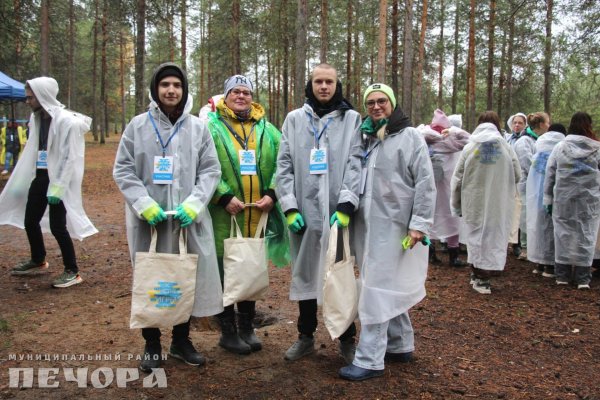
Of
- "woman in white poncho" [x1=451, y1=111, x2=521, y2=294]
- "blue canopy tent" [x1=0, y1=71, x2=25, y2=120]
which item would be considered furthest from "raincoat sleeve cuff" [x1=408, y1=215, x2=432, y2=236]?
"blue canopy tent" [x1=0, y1=71, x2=25, y2=120]

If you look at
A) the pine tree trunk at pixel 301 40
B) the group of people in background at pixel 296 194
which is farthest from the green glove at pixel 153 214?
the pine tree trunk at pixel 301 40

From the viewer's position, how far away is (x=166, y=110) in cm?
344

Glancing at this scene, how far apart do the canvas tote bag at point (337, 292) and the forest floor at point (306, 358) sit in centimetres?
42

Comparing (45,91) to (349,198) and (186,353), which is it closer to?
(186,353)

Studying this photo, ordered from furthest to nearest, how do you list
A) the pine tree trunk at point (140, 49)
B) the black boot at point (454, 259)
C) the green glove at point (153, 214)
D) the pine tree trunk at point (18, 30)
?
the pine tree trunk at point (18, 30) → the pine tree trunk at point (140, 49) → the black boot at point (454, 259) → the green glove at point (153, 214)

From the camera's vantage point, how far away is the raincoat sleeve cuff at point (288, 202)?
3459 millimetres

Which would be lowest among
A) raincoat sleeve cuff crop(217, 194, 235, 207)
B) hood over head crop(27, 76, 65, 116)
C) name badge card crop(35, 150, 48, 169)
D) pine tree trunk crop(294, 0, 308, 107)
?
raincoat sleeve cuff crop(217, 194, 235, 207)

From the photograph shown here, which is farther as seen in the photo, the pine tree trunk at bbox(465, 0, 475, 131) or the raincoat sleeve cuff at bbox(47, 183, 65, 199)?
the pine tree trunk at bbox(465, 0, 475, 131)

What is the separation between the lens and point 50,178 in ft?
17.4

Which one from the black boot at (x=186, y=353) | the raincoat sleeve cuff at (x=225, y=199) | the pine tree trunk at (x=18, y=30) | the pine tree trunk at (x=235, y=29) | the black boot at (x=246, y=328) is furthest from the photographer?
the pine tree trunk at (x=235, y=29)

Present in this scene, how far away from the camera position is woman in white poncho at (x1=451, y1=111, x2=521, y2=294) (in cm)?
557

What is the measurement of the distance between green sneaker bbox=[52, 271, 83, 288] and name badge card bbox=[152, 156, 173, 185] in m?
2.93

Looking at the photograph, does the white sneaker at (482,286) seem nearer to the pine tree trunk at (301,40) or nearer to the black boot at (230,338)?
the black boot at (230,338)

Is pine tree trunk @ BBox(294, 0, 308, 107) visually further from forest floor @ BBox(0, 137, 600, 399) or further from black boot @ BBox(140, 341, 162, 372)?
black boot @ BBox(140, 341, 162, 372)
